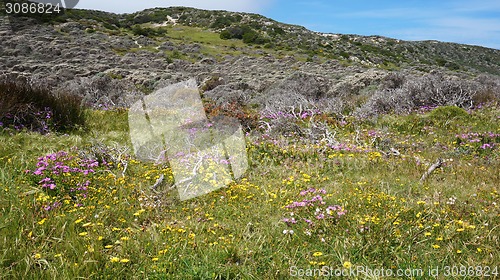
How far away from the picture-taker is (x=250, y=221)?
4410 millimetres

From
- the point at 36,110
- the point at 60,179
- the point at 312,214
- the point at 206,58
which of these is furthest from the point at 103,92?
the point at 206,58

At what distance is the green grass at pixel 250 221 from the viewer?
3303mm

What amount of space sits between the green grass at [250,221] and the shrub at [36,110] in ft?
4.79

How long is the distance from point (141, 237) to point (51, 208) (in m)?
1.31

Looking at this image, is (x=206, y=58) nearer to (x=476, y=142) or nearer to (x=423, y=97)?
(x=423, y=97)

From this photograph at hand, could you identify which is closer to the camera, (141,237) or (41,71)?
(141,237)

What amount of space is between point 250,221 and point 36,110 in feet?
24.0

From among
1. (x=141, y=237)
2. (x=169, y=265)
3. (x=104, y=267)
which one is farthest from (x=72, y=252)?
(x=169, y=265)

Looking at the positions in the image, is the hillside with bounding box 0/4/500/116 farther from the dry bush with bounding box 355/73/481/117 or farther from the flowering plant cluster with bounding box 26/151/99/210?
the flowering plant cluster with bounding box 26/151/99/210

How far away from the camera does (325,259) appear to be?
3541 mm

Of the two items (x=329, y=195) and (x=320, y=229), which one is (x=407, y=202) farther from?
(x=320, y=229)

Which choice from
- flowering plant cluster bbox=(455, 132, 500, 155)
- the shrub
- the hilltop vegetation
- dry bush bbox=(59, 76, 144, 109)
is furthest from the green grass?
dry bush bbox=(59, 76, 144, 109)

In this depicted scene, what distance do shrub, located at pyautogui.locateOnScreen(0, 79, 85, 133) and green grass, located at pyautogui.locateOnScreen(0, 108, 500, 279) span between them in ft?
4.79

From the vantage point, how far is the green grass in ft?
10.8
